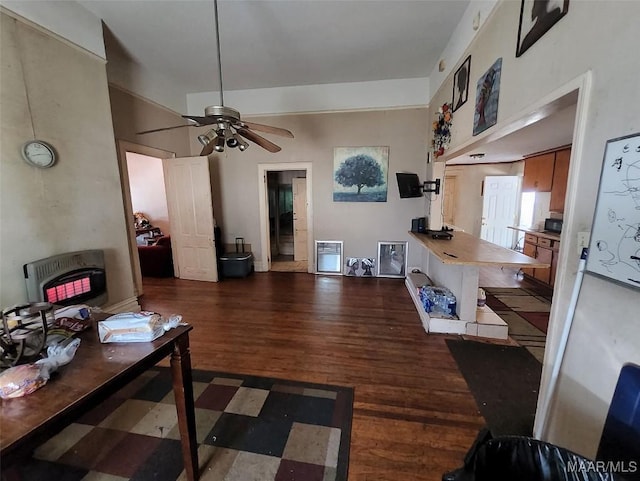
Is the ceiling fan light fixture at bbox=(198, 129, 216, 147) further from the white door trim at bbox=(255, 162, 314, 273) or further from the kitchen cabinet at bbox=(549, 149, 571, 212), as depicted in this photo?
the kitchen cabinet at bbox=(549, 149, 571, 212)

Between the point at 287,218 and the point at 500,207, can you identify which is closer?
the point at 500,207

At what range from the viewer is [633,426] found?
945mm

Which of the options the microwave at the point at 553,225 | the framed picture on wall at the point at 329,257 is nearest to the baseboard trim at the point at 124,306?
the framed picture on wall at the point at 329,257

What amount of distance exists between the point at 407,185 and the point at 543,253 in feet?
8.50

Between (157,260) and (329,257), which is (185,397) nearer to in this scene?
(329,257)

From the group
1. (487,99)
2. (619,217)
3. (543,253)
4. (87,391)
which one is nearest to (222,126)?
(87,391)

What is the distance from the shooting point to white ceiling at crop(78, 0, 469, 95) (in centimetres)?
275

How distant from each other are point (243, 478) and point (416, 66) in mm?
5081

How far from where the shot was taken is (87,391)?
2.92ft

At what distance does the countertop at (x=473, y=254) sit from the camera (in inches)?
88.7

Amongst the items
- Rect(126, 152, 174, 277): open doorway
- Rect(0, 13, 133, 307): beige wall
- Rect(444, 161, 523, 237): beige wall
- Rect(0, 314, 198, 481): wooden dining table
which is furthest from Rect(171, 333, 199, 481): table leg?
Rect(444, 161, 523, 237): beige wall

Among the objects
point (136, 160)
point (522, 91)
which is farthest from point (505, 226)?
point (136, 160)

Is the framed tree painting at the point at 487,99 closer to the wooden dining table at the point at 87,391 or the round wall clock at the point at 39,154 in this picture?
the wooden dining table at the point at 87,391

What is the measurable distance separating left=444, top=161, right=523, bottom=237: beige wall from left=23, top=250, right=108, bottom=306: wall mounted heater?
676cm
